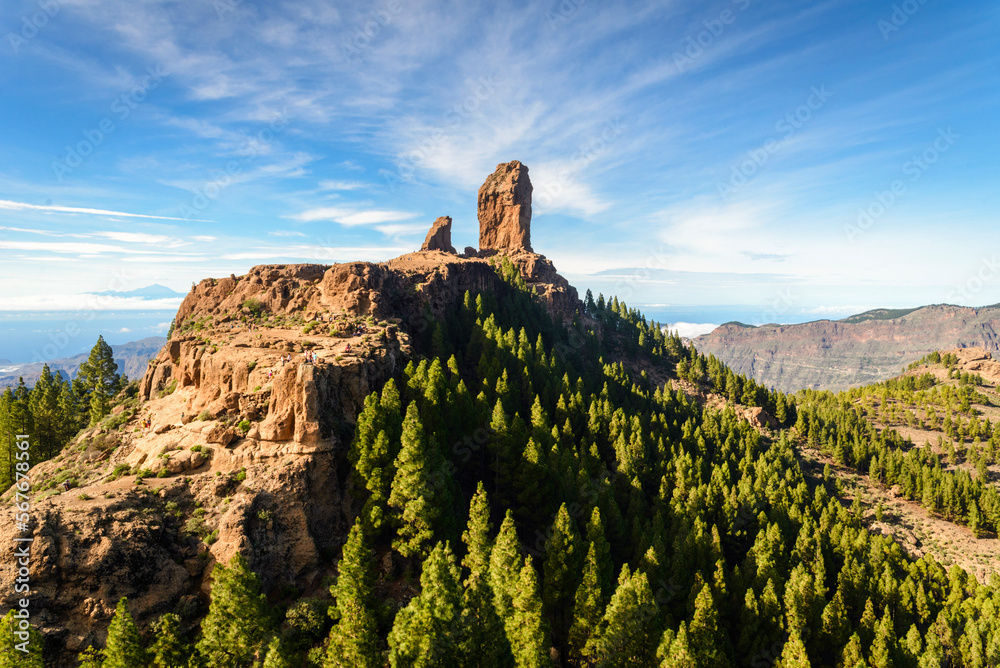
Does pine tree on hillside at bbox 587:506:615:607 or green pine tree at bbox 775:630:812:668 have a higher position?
pine tree on hillside at bbox 587:506:615:607

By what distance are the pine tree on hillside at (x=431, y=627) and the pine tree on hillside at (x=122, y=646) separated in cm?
1438

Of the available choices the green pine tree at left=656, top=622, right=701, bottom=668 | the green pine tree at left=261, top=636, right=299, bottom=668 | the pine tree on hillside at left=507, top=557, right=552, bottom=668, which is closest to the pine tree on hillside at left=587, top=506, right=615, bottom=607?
the green pine tree at left=656, top=622, right=701, bottom=668

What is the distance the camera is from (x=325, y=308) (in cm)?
7138

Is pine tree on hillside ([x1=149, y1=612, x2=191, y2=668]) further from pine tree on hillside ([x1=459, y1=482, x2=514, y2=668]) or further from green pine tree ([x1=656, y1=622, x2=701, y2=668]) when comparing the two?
green pine tree ([x1=656, y1=622, x2=701, y2=668])

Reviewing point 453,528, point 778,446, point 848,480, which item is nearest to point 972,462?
point 848,480

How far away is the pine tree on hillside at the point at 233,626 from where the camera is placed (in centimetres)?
2873

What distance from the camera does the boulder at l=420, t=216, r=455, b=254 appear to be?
14650cm

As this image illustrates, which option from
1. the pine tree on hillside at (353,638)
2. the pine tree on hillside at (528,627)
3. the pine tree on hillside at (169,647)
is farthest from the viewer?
the pine tree on hillside at (528,627)

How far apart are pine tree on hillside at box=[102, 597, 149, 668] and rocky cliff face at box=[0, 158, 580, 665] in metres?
6.26

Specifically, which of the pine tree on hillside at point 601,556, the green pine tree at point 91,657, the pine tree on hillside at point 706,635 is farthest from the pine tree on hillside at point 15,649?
the pine tree on hillside at point 706,635

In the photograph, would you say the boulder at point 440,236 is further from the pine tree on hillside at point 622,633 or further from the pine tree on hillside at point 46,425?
the pine tree on hillside at point 622,633

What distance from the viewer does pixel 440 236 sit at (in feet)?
485

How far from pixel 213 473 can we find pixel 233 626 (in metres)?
17.1

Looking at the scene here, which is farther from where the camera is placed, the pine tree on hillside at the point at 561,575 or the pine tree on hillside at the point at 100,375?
the pine tree on hillside at the point at 100,375
